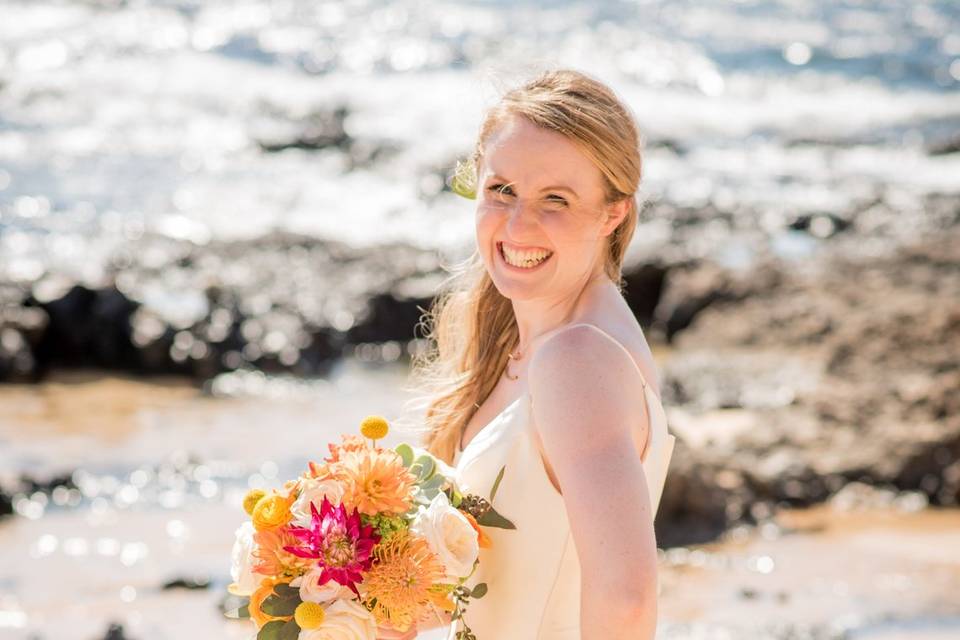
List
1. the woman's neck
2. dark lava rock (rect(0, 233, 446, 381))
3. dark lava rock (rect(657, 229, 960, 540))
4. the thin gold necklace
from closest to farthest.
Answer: the woman's neck < the thin gold necklace < dark lava rock (rect(657, 229, 960, 540)) < dark lava rock (rect(0, 233, 446, 381))

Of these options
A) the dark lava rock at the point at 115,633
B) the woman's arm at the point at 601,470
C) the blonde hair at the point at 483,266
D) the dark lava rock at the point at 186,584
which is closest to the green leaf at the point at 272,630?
the woman's arm at the point at 601,470

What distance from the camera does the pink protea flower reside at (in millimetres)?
2504

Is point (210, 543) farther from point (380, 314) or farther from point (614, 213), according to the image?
point (614, 213)

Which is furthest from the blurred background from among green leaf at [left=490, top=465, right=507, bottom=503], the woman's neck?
green leaf at [left=490, top=465, right=507, bottom=503]

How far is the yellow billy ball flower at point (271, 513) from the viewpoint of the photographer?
8.54 feet

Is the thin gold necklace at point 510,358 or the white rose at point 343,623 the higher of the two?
the thin gold necklace at point 510,358

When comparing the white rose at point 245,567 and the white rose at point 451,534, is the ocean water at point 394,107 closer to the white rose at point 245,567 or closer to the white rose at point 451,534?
the white rose at point 245,567

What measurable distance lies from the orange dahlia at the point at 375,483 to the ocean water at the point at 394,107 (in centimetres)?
1002

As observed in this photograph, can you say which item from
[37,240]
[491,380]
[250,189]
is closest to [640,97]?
[250,189]

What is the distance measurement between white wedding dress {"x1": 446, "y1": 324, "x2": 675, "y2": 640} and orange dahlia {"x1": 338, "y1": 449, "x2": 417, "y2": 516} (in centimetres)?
22

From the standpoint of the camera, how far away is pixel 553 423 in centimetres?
250

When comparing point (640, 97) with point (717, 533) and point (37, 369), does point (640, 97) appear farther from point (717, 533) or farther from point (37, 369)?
point (717, 533)

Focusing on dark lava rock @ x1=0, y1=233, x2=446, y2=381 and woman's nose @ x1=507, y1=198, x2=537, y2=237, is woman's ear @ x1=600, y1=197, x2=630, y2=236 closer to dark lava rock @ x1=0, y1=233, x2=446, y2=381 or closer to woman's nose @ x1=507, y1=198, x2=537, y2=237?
woman's nose @ x1=507, y1=198, x2=537, y2=237

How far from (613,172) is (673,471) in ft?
15.0
